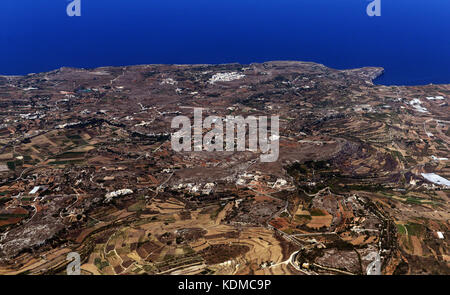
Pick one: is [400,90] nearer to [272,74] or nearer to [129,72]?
[272,74]

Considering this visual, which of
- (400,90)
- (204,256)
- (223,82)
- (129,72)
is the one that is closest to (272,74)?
(223,82)

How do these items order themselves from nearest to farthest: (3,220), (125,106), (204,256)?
(204,256)
(3,220)
(125,106)

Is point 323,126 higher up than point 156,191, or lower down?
higher up

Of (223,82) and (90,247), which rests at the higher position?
(223,82)

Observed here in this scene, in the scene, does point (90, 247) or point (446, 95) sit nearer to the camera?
point (90, 247)

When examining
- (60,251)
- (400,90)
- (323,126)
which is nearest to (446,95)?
(400,90)

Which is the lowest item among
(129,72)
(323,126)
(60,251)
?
(60,251)
